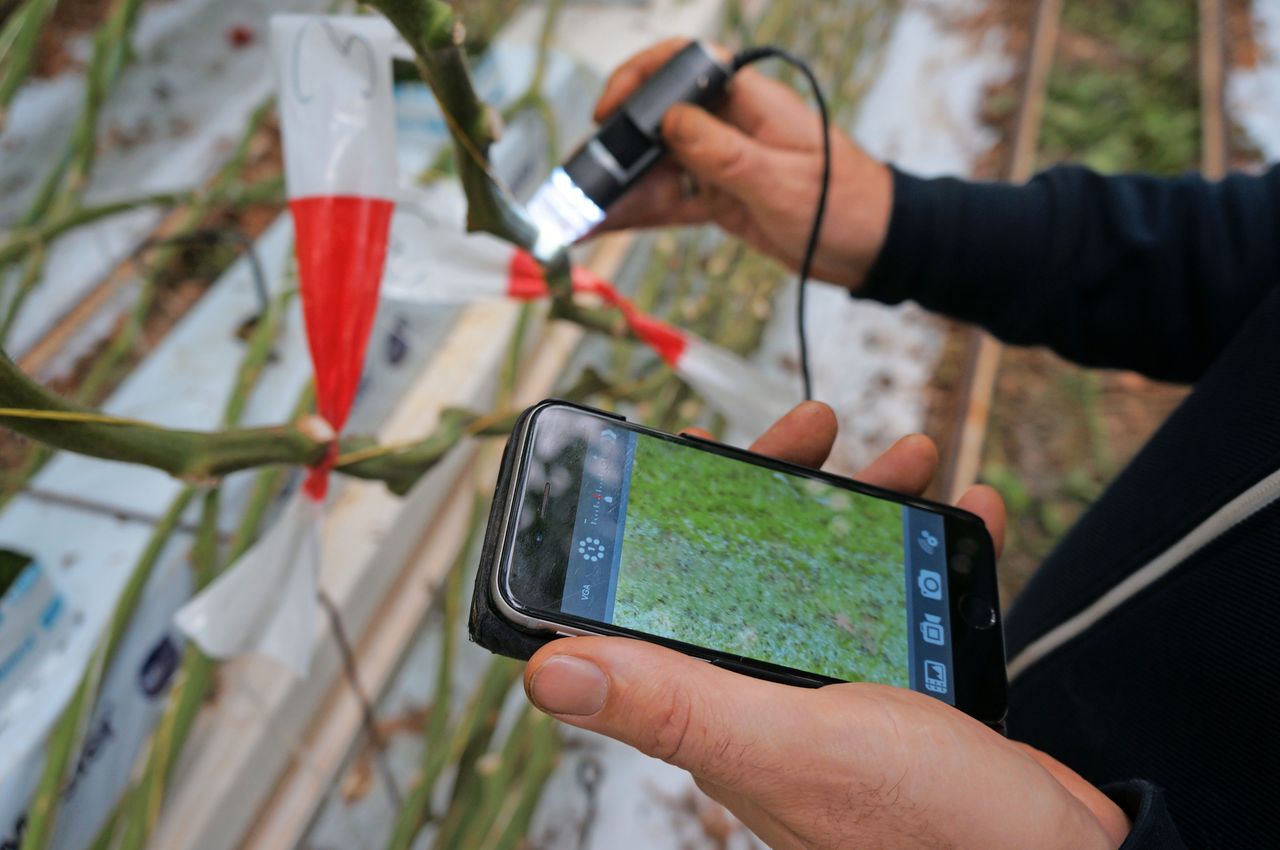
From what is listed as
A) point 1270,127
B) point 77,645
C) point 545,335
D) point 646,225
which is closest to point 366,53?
point 646,225

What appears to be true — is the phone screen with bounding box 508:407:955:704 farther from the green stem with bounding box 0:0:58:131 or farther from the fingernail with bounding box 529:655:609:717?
the green stem with bounding box 0:0:58:131

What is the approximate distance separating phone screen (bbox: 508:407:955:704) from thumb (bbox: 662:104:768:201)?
0.26 metres

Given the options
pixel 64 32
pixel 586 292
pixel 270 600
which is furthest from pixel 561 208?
pixel 64 32

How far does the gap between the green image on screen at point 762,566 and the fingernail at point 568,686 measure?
0.06 m

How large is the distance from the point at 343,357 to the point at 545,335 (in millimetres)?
491

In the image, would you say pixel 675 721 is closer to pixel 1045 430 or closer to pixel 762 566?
pixel 762 566

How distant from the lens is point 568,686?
1.02 ft

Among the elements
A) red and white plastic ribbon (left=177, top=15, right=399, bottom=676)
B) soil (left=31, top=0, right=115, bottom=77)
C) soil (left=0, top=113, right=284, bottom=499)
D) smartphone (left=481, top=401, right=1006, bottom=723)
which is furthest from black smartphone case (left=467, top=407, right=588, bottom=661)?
soil (left=31, top=0, right=115, bottom=77)

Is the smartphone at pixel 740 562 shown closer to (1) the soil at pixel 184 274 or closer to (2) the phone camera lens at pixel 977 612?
(2) the phone camera lens at pixel 977 612

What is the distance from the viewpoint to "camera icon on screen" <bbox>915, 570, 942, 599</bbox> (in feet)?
1.45

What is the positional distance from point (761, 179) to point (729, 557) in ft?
1.06

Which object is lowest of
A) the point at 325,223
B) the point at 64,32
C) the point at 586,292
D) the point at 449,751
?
the point at 449,751

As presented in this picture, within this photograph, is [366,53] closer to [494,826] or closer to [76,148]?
[76,148]

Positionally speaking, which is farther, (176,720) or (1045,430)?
(1045,430)
